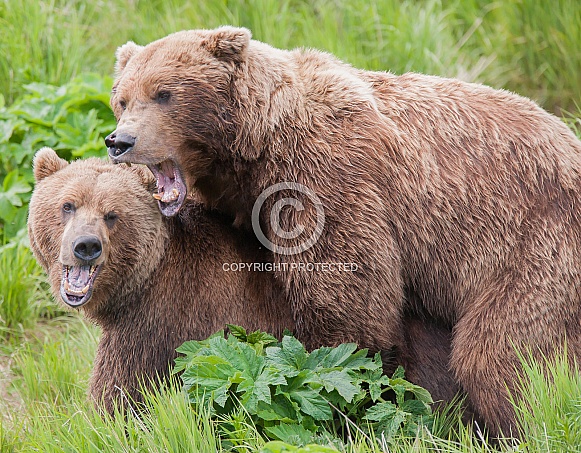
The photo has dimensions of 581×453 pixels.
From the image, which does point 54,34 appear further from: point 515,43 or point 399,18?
point 515,43

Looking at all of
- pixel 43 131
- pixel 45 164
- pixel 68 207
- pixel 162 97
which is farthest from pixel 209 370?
pixel 43 131

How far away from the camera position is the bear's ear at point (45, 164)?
5273 mm

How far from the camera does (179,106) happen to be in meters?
4.91

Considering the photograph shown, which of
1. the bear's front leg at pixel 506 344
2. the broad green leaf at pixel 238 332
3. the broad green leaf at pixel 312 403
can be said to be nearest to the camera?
the broad green leaf at pixel 312 403

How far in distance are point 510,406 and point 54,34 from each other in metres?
5.56

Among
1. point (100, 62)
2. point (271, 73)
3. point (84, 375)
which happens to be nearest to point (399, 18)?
point (100, 62)

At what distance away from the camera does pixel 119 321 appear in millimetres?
5191

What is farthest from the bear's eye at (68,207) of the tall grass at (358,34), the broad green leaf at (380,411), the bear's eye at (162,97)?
the tall grass at (358,34)

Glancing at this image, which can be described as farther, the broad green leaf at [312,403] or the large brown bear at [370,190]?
the large brown bear at [370,190]

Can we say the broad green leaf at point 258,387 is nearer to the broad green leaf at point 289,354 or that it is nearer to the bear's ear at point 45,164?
the broad green leaf at point 289,354

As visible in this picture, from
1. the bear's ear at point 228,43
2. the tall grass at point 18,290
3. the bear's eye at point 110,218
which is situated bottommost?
the tall grass at point 18,290

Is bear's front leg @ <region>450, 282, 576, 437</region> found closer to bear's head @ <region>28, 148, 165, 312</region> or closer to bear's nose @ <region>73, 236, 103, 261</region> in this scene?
bear's head @ <region>28, 148, 165, 312</region>

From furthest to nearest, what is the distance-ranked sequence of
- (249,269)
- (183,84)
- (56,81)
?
(56,81) → (249,269) → (183,84)

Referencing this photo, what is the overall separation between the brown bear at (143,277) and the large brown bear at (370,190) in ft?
0.60
